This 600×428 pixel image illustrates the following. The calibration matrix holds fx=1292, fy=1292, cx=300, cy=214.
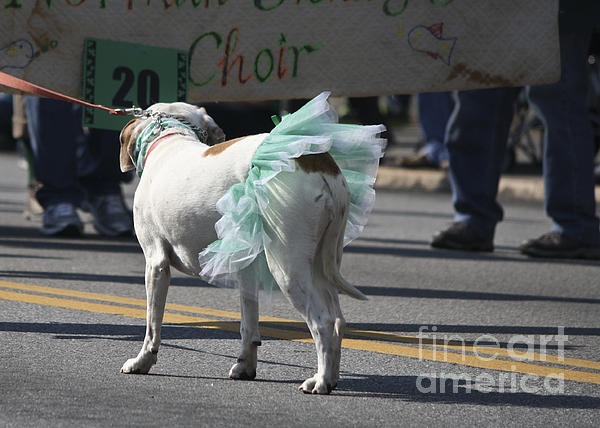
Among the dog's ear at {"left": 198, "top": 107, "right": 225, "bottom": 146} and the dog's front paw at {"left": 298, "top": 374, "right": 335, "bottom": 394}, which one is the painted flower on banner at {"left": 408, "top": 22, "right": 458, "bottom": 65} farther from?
the dog's front paw at {"left": 298, "top": 374, "right": 335, "bottom": 394}

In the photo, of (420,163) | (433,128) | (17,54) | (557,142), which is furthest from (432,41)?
(433,128)

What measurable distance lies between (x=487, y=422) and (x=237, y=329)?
5.98 ft

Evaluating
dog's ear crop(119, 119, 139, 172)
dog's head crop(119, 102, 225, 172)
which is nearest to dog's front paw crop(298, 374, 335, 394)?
dog's head crop(119, 102, 225, 172)

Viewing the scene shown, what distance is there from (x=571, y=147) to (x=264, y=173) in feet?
15.4

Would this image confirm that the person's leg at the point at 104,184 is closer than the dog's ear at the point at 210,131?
No

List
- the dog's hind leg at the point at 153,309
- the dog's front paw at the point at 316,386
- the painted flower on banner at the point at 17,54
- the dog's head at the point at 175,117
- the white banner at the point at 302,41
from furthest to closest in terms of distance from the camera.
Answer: the white banner at the point at 302,41, the painted flower on banner at the point at 17,54, the dog's head at the point at 175,117, the dog's hind leg at the point at 153,309, the dog's front paw at the point at 316,386

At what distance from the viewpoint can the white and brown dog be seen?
4.38 m

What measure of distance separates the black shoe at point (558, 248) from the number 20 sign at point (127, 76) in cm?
317

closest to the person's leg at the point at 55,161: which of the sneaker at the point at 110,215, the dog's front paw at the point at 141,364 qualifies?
the sneaker at the point at 110,215

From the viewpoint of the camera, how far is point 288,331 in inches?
229

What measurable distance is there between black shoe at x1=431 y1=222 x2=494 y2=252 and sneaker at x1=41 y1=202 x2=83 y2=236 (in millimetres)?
2571

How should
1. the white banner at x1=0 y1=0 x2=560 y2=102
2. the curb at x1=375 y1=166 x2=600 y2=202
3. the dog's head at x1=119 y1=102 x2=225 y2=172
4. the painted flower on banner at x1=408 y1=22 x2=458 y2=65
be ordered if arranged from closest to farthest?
the dog's head at x1=119 y1=102 x2=225 y2=172, the white banner at x1=0 y1=0 x2=560 y2=102, the painted flower on banner at x1=408 y1=22 x2=458 y2=65, the curb at x1=375 y1=166 x2=600 y2=202

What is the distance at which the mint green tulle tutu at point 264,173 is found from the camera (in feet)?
14.3
